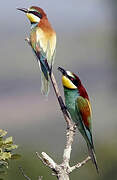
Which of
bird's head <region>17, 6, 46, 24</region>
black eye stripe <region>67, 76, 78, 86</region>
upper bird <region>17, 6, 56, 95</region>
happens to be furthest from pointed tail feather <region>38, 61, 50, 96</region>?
bird's head <region>17, 6, 46, 24</region>

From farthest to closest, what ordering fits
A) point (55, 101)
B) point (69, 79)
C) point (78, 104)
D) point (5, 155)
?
point (55, 101), point (78, 104), point (69, 79), point (5, 155)

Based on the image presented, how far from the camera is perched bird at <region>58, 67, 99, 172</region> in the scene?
316 cm

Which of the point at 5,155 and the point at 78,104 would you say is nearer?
the point at 5,155

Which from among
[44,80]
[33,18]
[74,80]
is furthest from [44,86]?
[33,18]

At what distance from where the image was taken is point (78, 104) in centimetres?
325

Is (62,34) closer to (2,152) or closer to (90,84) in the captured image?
(90,84)

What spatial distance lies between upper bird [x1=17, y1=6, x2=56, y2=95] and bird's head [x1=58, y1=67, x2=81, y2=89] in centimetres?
7

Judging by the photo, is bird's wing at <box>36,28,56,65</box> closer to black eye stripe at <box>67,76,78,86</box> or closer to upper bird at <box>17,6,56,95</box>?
upper bird at <box>17,6,56,95</box>

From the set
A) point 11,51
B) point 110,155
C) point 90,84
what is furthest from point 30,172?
point 11,51

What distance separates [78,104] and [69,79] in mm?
172

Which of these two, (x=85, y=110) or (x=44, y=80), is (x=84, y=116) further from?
(x=44, y=80)

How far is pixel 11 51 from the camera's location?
37.0m

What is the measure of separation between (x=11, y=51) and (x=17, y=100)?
1406 centimetres

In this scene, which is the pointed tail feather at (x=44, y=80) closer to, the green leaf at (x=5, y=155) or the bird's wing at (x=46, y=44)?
the bird's wing at (x=46, y=44)
